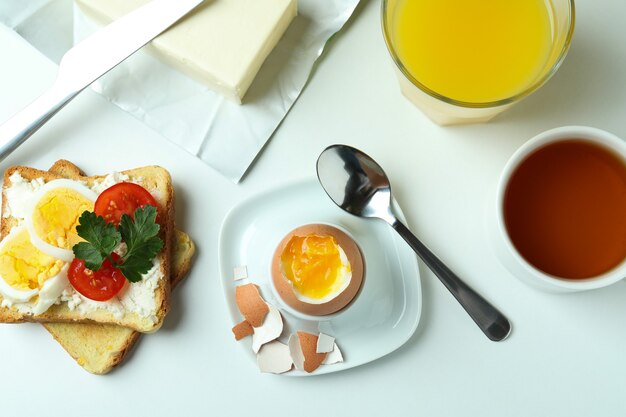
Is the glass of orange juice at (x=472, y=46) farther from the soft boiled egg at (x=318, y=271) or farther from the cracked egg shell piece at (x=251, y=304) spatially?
the cracked egg shell piece at (x=251, y=304)

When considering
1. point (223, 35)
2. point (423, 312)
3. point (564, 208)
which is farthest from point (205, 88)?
point (564, 208)

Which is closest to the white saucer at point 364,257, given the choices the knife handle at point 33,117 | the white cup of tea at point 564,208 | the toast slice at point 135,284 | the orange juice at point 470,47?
the toast slice at point 135,284

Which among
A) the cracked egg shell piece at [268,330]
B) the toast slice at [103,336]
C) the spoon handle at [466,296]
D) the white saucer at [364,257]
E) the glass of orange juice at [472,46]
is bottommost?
the toast slice at [103,336]

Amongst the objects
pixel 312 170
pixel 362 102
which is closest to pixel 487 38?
pixel 362 102

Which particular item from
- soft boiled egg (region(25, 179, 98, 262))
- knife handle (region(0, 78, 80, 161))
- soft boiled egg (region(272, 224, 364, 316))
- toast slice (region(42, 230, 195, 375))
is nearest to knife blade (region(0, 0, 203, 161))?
knife handle (region(0, 78, 80, 161))

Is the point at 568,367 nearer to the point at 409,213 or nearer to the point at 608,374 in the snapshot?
the point at 608,374

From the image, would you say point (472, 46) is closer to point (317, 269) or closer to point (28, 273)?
point (317, 269)
